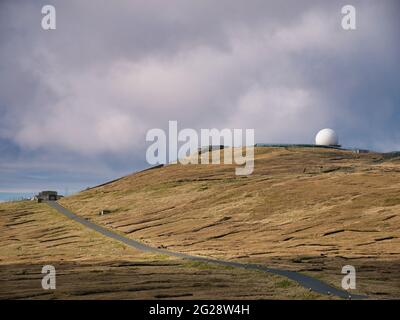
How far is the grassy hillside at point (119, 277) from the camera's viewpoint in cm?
5066

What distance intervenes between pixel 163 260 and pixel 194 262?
8.34 m

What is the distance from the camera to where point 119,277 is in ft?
206

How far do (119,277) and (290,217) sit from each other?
73004 mm

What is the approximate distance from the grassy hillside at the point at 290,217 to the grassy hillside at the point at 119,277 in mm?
8956

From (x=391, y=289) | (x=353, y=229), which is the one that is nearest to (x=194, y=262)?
(x=391, y=289)

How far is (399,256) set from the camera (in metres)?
80.8

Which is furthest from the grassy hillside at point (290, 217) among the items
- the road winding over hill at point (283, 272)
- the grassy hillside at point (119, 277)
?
the grassy hillside at point (119, 277)

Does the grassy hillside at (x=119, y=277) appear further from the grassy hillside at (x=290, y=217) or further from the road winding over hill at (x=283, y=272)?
the grassy hillside at (x=290, y=217)

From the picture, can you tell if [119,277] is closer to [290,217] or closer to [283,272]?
[283,272]

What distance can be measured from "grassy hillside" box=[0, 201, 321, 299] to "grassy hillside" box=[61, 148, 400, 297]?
8.96m

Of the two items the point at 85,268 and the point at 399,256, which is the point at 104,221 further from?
the point at 399,256

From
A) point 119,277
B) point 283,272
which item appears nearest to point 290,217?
point 283,272
